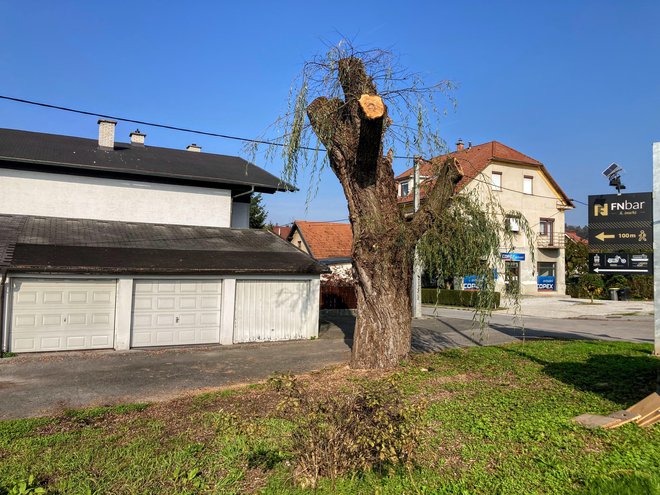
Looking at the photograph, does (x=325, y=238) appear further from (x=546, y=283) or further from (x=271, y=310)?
(x=271, y=310)

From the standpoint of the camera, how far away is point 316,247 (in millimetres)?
37469

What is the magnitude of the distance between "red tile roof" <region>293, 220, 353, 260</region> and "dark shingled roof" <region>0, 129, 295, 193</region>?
14.2 metres

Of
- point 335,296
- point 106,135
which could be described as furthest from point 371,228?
point 106,135

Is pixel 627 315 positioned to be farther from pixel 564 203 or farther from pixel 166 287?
pixel 166 287

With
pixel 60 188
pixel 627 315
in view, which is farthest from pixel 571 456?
pixel 627 315

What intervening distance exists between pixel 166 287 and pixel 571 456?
40.3 ft

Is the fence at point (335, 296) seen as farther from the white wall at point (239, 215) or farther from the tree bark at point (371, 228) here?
the tree bark at point (371, 228)

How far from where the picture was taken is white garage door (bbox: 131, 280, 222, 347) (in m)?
14.1

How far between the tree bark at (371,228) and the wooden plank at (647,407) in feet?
13.8

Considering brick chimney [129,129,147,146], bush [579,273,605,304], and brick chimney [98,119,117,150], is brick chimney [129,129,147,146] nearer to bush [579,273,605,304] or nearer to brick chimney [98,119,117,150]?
brick chimney [98,119,117,150]

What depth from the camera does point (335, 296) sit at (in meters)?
24.1

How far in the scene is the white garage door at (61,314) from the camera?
41.7 feet

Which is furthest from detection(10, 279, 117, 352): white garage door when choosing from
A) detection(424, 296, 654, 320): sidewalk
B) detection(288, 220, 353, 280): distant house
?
detection(288, 220, 353, 280): distant house

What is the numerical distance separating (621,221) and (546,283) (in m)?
26.9
